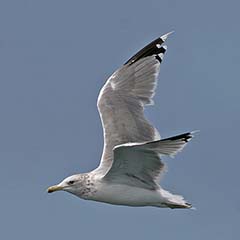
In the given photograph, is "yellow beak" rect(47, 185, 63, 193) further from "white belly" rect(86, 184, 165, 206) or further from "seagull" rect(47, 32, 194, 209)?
"white belly" rect(86, 184, 165, 206)

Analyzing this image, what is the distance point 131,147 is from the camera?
377 inches

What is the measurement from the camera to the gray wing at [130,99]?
11.4 meters

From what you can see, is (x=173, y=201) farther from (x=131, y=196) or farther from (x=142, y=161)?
(x=142, y=161)

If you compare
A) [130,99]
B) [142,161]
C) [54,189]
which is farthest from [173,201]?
[130,99]

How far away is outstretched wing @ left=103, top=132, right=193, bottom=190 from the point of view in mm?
9297

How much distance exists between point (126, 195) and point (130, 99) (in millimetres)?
2105

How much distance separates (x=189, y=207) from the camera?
10617mm

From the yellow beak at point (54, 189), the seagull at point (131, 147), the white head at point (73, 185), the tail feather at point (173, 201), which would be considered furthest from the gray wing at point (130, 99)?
the tail feather at point (173, 201)

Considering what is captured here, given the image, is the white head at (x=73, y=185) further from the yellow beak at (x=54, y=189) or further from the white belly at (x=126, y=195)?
the white belly at (x=126, y=195)

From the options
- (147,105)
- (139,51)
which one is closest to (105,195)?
(147,105)

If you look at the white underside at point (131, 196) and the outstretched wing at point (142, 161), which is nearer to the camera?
the outstretched wing at point (142, 161)

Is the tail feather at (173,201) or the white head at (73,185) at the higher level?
the white head at (73,185)

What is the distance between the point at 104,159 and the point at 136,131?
758mm

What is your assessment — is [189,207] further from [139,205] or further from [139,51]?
[139,51]
